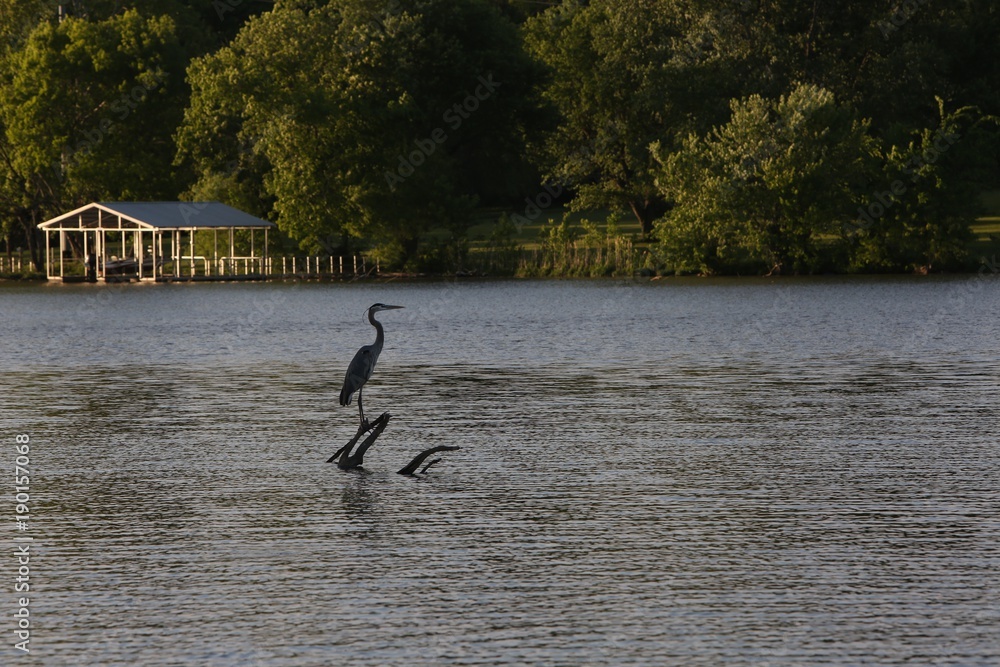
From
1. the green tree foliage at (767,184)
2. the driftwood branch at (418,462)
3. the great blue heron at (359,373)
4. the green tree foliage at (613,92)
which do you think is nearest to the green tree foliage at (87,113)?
the green tree foliage at (613,92)

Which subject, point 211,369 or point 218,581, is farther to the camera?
point 211,369

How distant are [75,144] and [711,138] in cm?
3507

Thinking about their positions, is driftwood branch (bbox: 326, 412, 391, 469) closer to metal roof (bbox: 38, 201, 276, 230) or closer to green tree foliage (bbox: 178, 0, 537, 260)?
metal roof (bbox: 38, 201, 276, 230)

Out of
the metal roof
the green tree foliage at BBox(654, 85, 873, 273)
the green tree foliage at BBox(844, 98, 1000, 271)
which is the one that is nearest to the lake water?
the green tree foliage at BBox(654, 85, 873, 273)

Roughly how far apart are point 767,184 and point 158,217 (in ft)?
97.9

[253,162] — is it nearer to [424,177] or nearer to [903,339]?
[424,177]

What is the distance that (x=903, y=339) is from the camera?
35.1 meters

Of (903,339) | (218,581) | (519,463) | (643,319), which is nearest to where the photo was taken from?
(218,581)

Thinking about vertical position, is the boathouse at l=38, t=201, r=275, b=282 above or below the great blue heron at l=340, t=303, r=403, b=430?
below

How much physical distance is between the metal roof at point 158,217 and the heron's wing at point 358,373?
6239cm

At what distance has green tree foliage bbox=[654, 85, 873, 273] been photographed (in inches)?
2872

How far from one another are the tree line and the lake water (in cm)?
4448

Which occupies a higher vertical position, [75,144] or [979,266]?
[75,144]

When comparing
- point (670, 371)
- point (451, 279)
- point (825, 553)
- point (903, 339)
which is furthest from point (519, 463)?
point (451, 279)
